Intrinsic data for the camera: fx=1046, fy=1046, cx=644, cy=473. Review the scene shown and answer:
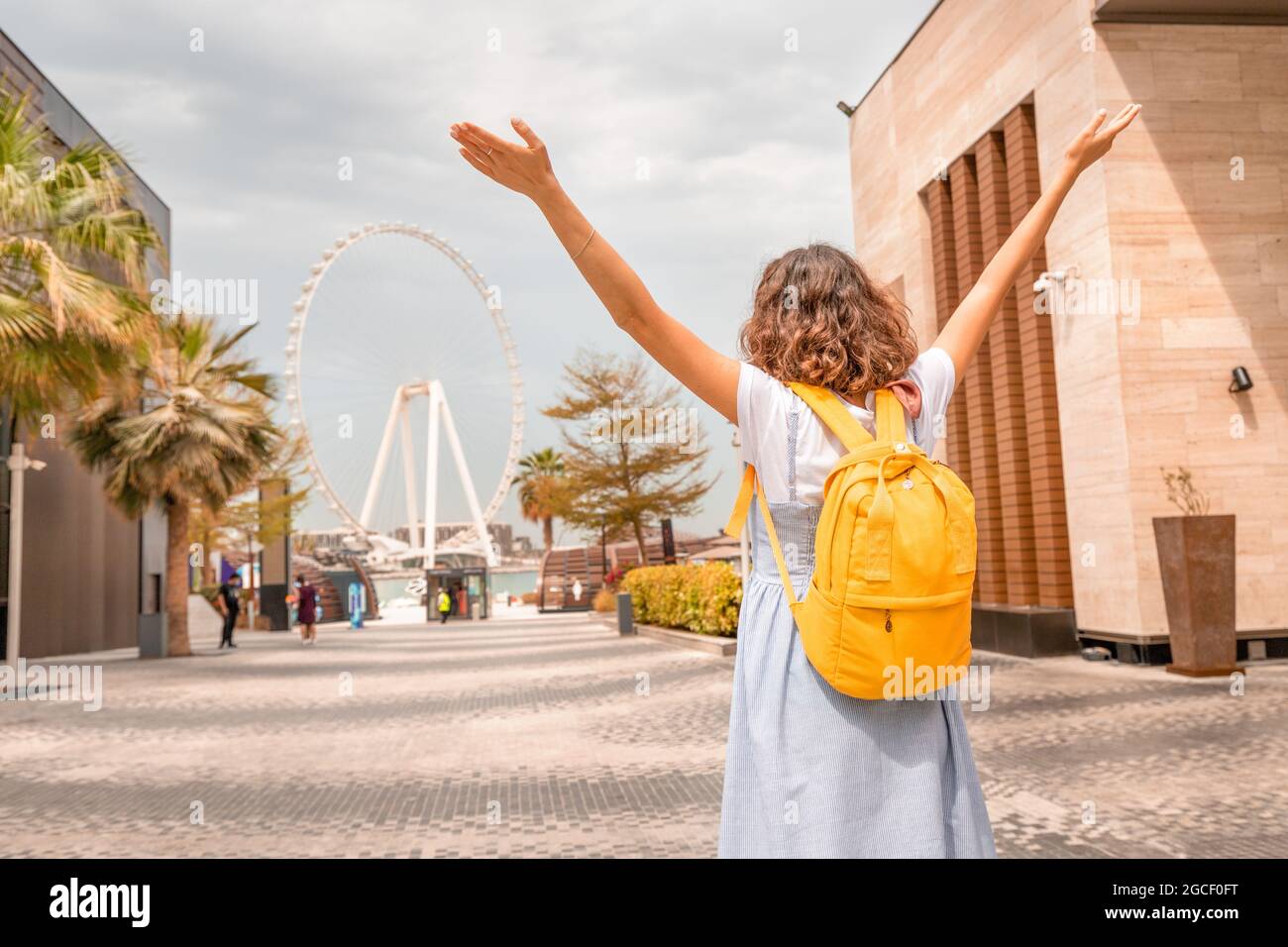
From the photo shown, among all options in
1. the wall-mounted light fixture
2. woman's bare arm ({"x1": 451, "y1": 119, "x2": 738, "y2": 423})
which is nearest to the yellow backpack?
woman's bare arm ({"x1": 451, "y1": 119, "x2": 738, "y2": 423})

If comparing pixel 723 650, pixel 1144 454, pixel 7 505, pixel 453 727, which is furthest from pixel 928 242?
pixel 7 505

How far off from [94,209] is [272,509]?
848 inches

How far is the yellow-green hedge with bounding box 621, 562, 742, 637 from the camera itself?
1878 cm

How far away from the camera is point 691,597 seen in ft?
68.3

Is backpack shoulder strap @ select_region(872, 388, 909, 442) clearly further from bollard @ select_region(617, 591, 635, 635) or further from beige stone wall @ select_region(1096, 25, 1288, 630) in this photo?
bollard @ select_region(617, 591, 635, 635)

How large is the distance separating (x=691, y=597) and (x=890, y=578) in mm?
19255

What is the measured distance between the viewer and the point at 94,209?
14.4 metres

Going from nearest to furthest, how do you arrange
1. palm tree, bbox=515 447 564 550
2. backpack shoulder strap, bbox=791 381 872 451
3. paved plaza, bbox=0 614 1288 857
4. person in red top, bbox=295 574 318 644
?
1. backpack shoulder strap, bbox=791 381 872 451
2. paved plaza, bbox=0 614 1288 857
3. person in red top, bbox=295 574 318 644
4. palm tree, bbox=515 447 564 550

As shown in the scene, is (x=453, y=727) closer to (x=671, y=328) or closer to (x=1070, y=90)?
(x=671, y=328)

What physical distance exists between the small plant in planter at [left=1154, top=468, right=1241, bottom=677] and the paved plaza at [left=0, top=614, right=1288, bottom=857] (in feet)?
1.32

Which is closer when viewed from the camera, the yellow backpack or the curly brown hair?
the yellow backpack

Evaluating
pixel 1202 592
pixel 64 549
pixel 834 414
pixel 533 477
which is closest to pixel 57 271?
pixel 834 414

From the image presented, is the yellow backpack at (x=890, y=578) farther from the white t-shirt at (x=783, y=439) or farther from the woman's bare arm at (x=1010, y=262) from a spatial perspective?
the woman's bare arm at (x=1010, y=262)

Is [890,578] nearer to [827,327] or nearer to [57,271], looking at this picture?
[827,327]
